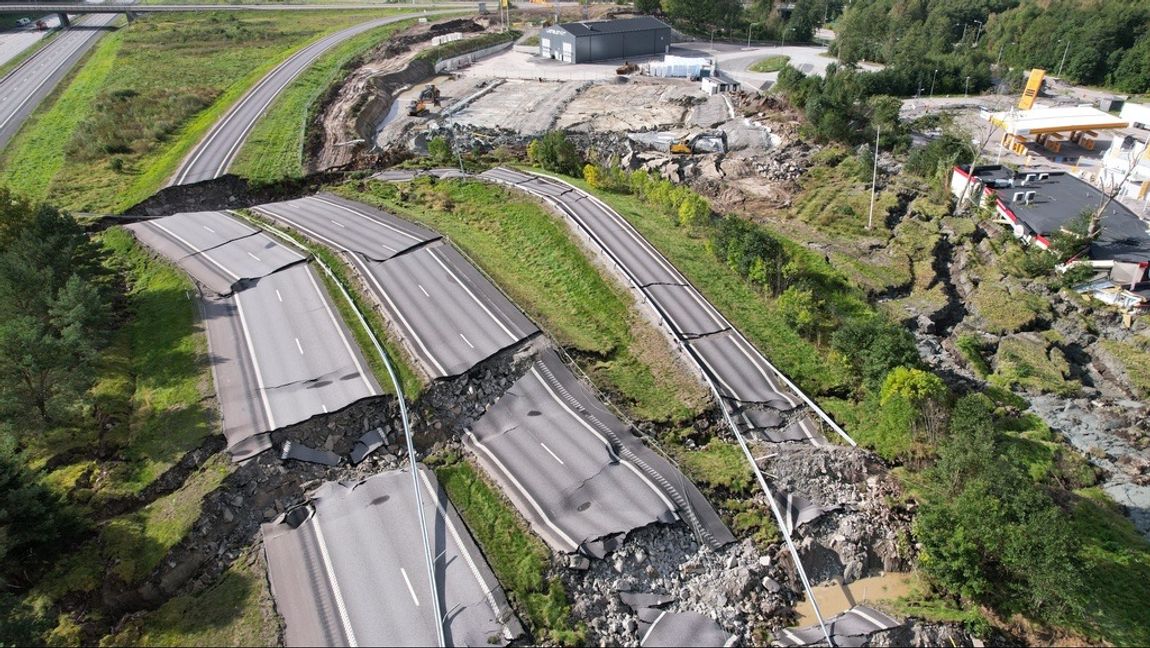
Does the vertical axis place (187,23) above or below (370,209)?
above

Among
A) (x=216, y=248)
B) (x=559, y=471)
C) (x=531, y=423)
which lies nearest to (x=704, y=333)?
(x=531, y=423)

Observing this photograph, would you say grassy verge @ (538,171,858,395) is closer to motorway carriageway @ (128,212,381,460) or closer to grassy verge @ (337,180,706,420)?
grassy verge @ (337,180,706,420)

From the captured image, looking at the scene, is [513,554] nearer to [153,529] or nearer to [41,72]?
[153,529]

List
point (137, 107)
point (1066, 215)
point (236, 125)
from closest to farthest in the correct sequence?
point (1066, 215) < point (236, 125) < point (137, 107)

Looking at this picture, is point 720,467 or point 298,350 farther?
point 298,350

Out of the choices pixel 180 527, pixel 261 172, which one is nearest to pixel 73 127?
pixel 261 172

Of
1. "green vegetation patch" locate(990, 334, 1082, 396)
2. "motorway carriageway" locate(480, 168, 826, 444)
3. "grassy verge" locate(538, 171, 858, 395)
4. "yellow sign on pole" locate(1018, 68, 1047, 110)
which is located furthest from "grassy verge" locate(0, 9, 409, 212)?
"yellow sign on pole" locate(1018, 68, 1047, 110)

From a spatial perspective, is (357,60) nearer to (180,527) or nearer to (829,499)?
(180,527)
